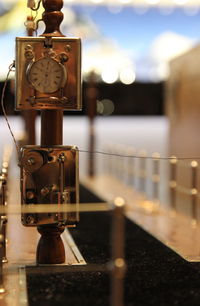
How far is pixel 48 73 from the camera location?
3336mm

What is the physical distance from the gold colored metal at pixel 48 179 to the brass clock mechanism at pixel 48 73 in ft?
0.84

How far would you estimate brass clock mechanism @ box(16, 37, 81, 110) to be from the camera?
3.34 meters

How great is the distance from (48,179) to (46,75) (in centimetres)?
Result: 58

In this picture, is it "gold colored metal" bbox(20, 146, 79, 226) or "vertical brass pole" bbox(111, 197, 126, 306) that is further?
"gold colored metal" bbox(20, 146, 79, 226)

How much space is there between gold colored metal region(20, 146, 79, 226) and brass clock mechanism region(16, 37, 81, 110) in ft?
0.84

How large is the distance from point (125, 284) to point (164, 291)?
217mm

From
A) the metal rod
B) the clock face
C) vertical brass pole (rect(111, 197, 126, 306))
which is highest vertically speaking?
the clock face

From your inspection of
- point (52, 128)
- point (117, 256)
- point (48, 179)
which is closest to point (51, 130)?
point (52, 128)

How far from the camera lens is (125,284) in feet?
10.3

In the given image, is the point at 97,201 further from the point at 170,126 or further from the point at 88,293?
the point at 88,293

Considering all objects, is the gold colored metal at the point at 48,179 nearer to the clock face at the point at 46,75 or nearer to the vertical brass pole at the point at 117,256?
the clock face at the point at 46,75

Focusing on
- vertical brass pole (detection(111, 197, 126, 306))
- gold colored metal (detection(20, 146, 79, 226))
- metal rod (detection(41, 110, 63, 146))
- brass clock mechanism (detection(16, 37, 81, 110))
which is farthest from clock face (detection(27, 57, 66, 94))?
vertical brass pole (detection(111, 197, 126, 306))

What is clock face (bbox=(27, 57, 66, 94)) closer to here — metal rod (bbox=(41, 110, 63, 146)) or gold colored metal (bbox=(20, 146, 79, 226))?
metal rod (bbox=(41, 110, 63, 146))

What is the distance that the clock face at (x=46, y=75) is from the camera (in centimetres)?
333
